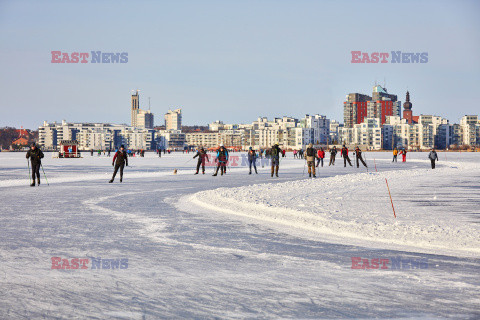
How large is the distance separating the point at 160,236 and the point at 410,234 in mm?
3949

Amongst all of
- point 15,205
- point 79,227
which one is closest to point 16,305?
→ point 79,227

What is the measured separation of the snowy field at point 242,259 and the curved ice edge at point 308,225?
0.03m

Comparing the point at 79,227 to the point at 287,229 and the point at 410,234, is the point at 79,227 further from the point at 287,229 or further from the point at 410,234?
the point at 410,234

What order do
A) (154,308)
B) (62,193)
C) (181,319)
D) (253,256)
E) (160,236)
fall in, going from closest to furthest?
1. (181,319)
2. (154,308)
3. (253,256)
4. (160,236)
5. (62,193)

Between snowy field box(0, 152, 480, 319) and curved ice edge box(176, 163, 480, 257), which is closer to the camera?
snowy field box(0, 152, 480, 319)

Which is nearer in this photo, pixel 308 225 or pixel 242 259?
pixel 242 259

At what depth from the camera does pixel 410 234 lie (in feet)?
27.8

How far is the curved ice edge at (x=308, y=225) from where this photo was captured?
303 inches

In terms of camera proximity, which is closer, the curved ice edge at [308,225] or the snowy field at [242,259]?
the snowy field at [242,259]

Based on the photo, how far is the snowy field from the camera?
4836mm

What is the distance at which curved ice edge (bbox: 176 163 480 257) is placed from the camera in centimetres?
768

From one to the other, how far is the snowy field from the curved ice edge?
28 millimetres

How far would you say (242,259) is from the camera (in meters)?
6.97

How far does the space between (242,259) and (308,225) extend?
123 inches
